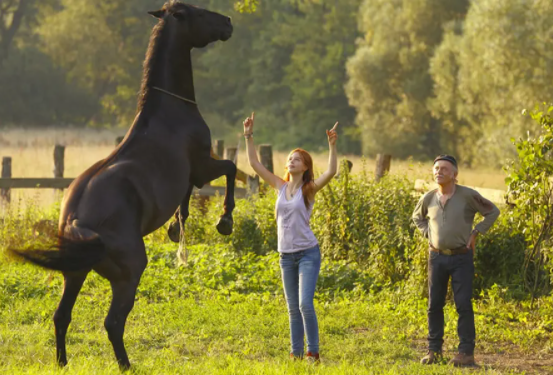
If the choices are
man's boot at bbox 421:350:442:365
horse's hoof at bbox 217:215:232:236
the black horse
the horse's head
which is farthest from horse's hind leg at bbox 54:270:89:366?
man's boot at bbox 421:350:442:365

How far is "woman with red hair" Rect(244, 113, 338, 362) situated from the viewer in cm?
650

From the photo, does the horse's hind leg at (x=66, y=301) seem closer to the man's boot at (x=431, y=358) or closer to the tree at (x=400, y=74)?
the man's boot at (x=431, y=358)

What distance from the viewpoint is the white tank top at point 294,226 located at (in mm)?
6512

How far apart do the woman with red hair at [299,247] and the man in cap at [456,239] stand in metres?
1.06

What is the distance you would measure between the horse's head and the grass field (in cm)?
1109

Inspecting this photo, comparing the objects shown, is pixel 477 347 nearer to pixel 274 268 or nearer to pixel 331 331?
pixel 331 331

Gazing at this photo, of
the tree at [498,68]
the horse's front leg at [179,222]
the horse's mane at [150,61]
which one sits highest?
the tree at [498,68]

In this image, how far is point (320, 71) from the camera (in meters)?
50.0

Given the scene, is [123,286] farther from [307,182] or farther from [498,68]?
[498,68]

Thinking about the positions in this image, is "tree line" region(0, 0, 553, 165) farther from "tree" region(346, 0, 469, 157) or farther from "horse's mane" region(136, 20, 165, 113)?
"horse's mane" region(136, 20, 165, 113)

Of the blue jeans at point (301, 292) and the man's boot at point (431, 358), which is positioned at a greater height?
the blue jeans at point (301, 292)

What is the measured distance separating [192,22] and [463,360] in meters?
3.69

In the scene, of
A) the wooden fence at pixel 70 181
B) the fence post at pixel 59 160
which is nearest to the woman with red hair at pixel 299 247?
the wooden fence at pixel 70 181

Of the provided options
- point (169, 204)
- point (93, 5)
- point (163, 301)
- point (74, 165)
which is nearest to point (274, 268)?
point (163, 301)
